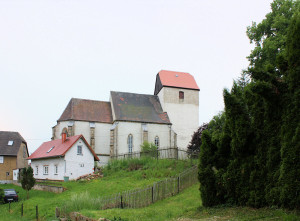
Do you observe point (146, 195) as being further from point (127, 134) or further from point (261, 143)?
point (127, 134)

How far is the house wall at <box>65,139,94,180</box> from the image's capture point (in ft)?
112

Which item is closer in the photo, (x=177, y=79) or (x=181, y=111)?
(x=181, y=111)

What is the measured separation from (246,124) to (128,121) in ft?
109

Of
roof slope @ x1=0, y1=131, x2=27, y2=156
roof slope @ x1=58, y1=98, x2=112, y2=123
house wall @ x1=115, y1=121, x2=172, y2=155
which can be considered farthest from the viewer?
roof slope @ x1=0, y1=131, x2=27, y2=156

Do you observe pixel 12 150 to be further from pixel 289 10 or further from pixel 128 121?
pixel 289 10

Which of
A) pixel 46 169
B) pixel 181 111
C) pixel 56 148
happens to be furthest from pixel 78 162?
pixel 181 111

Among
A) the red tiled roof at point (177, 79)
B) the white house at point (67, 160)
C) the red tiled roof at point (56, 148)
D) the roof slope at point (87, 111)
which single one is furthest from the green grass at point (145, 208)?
the red tiled roof at point (177, 79)

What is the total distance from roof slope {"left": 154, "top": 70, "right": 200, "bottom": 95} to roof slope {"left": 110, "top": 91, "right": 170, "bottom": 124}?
2.79 metres

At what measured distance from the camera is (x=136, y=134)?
144 feet

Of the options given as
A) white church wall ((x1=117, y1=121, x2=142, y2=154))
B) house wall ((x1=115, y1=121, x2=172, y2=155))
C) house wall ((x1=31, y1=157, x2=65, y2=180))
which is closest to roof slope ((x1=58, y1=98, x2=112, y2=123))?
white church wall ((x1=117, y1=121, x2=142, y2=154))

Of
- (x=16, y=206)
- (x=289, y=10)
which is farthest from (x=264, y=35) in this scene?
(x=16, y=206)

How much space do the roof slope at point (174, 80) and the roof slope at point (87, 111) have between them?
8701 mm

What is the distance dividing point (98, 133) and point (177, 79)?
49.3 ft

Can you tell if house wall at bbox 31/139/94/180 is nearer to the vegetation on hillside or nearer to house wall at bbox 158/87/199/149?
house wall at bbox 158/87/199/149
